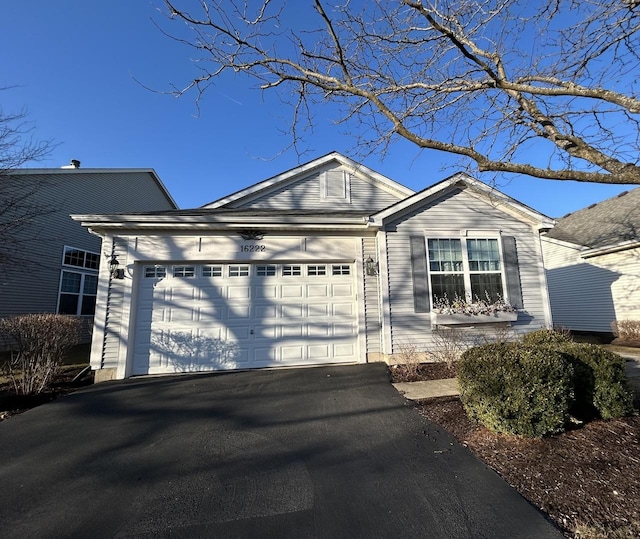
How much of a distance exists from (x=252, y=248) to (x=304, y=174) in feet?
17.8

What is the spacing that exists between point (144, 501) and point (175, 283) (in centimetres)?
526

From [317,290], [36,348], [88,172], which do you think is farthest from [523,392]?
[88,172]

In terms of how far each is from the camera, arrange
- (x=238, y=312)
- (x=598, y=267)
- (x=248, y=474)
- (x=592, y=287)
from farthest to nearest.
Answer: (x=592, y=287) < (x=598, y=267) < (x=238, y=312) < (x=248, y=474)

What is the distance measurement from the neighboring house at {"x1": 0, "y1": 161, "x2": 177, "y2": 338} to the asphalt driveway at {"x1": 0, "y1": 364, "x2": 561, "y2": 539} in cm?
853

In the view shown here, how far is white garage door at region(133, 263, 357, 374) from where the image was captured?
7.21 metres

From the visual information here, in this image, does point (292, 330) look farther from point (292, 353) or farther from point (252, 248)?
point (252, 248)

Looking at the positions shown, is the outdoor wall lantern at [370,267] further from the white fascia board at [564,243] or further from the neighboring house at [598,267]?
the white fascia board at [564,243]

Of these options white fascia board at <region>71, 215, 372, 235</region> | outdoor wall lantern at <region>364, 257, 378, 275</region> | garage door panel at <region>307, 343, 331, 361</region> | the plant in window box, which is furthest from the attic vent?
garage door panel at <region>307, 343, 331, 361</region>

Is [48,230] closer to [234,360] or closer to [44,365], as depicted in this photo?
[44,365]

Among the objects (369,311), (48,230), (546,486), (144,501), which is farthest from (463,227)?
(48,230)

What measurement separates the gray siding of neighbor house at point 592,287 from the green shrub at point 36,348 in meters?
17.5

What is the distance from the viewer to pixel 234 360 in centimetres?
729

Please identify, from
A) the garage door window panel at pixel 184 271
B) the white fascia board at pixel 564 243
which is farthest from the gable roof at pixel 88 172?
the white fascia board at pixel 564 243

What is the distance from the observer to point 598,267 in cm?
1253
